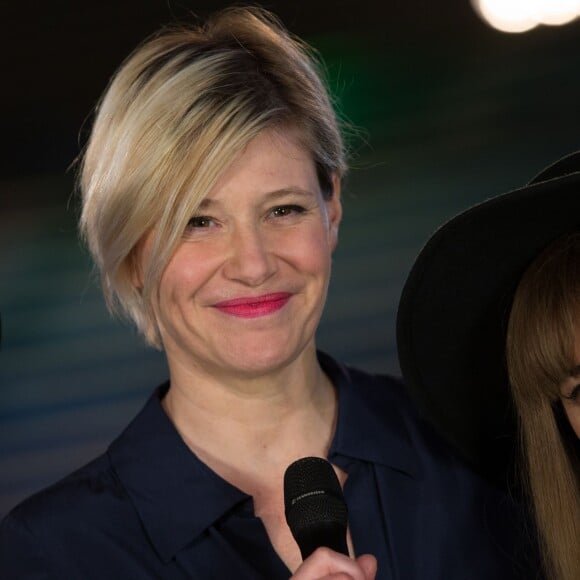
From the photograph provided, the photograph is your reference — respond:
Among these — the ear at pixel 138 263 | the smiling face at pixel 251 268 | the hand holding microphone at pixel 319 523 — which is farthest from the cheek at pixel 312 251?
the hand holding microphone at pixel 319 523

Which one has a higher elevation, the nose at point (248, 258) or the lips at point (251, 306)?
the nose at point (248, 258)

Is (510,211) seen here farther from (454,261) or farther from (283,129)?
(283,129)

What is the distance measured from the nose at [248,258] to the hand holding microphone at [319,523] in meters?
0.38

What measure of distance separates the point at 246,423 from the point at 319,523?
50 centimetres

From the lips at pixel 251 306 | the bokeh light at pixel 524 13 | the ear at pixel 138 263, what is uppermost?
the bokeh light at pixel 524 13

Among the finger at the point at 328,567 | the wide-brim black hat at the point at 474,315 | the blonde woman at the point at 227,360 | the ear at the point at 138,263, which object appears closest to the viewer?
the finger at the point at 328,567

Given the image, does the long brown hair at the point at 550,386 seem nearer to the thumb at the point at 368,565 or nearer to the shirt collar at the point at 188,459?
the shirt collar at the point at 188,459

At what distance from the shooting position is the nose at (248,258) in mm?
2023

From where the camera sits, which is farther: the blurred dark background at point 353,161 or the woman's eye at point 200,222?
the blurred dark background at point 353,161

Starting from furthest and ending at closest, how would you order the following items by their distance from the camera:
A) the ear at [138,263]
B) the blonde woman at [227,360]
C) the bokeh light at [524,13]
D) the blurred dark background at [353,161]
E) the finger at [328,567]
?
the bokeh light at [524,13] < the blurred dark background at [353,161] < the ear at [138,263] < the blonde woman at [227,360] < the finger at [328,567]

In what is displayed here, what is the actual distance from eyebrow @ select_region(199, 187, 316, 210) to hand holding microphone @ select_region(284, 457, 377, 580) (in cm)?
47

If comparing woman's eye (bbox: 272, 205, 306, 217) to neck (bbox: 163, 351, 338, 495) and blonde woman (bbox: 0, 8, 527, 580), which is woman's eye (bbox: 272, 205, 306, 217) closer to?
blonde woman (bbox: 0, 8, 527, 580)

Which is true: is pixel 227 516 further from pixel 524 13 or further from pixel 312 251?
pixel 524 13

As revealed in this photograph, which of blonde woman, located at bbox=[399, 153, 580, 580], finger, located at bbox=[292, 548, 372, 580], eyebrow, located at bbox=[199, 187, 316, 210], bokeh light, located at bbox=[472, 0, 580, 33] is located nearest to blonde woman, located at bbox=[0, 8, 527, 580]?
eyebrow, located at bbox=[199, 187, 316, 210]
